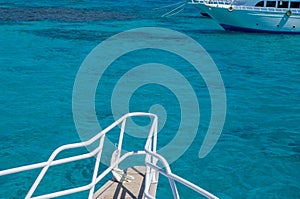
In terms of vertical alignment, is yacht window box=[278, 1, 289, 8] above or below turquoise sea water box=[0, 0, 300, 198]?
above

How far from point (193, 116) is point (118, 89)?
4.95 meters

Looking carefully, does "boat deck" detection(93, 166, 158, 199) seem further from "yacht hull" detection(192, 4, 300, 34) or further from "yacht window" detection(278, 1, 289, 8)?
"yacht window" detection(278, 1, 289, 8)

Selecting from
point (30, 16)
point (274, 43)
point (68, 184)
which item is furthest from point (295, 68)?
point (30, 16)

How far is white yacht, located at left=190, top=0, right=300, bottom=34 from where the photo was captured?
123 ft

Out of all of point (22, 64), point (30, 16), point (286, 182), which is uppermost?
point (30, 16)

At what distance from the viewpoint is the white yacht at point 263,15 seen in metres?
37.3

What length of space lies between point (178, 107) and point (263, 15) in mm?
22408

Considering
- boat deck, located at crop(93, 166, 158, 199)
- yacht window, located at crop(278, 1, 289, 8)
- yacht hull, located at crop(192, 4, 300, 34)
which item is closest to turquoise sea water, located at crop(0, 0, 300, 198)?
yacht hull, located at crop(192, 4, 300, 34)

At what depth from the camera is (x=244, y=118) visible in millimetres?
Result: 16922

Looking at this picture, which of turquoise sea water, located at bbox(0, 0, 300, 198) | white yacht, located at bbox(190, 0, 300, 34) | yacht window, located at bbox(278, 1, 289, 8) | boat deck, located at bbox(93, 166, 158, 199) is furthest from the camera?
yacht window, located at bbox(278, 1, 289, 8)

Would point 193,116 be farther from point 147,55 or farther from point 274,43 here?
point 274,43

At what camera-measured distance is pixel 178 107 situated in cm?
1792

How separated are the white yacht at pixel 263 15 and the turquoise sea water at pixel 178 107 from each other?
996 millimetres

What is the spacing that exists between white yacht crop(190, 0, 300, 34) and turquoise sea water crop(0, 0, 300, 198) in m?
1.00
